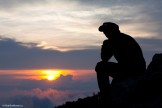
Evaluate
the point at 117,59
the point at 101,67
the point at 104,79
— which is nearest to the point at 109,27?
the point at 117,59

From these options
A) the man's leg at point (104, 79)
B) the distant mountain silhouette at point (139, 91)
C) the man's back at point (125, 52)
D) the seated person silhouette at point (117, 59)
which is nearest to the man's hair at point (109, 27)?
the seated person silhouette at point (117, 59)

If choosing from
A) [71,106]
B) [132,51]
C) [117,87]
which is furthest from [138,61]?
[71,106]

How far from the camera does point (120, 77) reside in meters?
16.2

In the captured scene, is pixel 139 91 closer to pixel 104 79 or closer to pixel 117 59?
pixel 104 79

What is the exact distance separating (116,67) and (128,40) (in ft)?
4.23

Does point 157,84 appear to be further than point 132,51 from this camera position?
No

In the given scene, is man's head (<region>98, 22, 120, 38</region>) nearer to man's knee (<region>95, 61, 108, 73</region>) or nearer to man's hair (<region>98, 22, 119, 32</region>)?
man's hair (<region>98, 22, 119, 32</region>)

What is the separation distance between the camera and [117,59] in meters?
15.9

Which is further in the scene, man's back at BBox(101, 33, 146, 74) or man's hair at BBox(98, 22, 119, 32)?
man's hair at BBox(98, 22, 119, 32)

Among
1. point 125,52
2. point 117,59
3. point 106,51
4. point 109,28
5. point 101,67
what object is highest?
point 109,28

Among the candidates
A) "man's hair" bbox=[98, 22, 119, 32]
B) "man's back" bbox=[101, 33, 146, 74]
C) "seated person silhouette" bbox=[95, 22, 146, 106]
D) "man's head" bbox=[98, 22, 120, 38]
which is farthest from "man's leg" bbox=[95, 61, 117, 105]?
"man's hair" bbox=[98, 22, 119, 32]

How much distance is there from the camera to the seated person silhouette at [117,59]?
51.2 feet

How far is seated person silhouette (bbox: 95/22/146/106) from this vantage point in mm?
15602

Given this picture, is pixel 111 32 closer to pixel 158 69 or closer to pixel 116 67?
pixel 116 67
